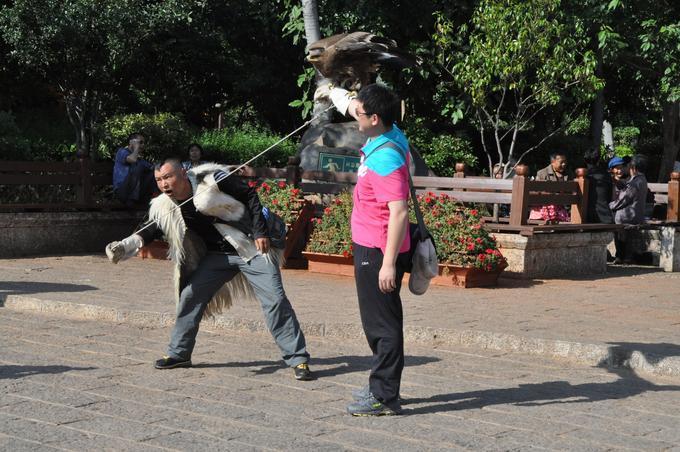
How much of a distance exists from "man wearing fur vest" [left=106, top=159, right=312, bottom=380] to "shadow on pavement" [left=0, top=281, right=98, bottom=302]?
12.4 ft

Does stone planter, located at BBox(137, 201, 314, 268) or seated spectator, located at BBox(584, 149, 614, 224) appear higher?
seated spectator, located at BBox(584, 149, 614, 224)

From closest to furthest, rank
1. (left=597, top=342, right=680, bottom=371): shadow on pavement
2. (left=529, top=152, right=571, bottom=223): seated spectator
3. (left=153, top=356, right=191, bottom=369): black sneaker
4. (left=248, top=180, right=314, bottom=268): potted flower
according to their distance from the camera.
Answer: (left=153, top=356, right=191, bottom=369): black sneaker → (left=597, top=342, right=680, bottom=371): shadow on pavement → (left=248, top=180, right=314, bottom=268): potted flower → (left=529, top=152, right=571, bottom=223): seated spectator

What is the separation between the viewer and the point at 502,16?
1748cm

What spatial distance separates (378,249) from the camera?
6102mm

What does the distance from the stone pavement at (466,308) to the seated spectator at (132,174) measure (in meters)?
1.97

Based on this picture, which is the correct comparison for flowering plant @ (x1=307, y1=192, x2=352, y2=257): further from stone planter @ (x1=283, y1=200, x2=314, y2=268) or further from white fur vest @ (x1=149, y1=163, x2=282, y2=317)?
white fur vest @ (x1=149, y1=163, x2=282, y2=317)

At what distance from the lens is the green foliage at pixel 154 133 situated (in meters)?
18.0

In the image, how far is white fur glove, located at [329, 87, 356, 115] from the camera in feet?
20.8

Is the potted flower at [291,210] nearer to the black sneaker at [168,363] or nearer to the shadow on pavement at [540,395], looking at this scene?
the black sneaker at [168,363]

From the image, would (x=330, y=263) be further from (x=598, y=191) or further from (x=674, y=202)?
(x=674, y=202)

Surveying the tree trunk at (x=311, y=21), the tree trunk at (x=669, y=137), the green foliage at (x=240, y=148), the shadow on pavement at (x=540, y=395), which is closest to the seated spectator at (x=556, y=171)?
the tree trunk at (x=311, y=21)

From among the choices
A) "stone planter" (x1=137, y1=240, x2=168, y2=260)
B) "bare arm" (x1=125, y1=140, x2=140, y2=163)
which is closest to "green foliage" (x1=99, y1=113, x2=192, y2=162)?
"bare arm" (x1=125, y1=140, x2=140, y2=163)

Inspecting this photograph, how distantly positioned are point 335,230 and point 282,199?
100 centimetres

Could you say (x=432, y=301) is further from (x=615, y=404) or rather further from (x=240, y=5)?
(x=240, y=5)
